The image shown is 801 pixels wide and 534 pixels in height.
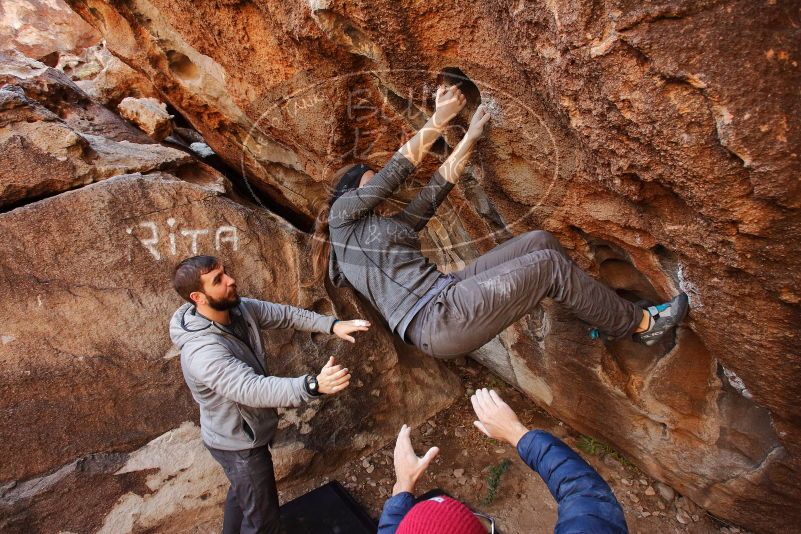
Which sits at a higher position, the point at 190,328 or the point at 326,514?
the point at 190,328

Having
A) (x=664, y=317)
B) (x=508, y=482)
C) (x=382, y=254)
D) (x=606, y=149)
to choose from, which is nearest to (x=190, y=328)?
(x=382, y=254)

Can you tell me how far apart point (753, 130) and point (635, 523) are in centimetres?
271

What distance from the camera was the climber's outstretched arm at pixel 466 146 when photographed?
95.2 inches

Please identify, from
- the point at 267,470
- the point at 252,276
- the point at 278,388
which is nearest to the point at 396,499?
the point at 278,388

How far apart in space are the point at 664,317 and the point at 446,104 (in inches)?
56.9

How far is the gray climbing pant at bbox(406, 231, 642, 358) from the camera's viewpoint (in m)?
2.34

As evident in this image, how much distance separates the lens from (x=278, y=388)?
81.9 inches

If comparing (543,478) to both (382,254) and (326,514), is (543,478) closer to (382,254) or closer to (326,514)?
(382,254)

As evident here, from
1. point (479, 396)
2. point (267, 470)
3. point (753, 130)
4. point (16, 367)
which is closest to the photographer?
point (753, 130)

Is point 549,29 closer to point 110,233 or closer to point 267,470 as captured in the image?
point 267,470

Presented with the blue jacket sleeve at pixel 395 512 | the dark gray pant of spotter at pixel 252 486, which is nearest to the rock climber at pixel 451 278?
the blue jacket sleeve at pixel 395 512

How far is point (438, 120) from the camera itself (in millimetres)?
2408

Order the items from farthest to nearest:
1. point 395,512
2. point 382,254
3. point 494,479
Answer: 1. point 494,479
2. point 382,254
3. point 395,512

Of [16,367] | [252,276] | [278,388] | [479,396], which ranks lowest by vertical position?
[16,367]
